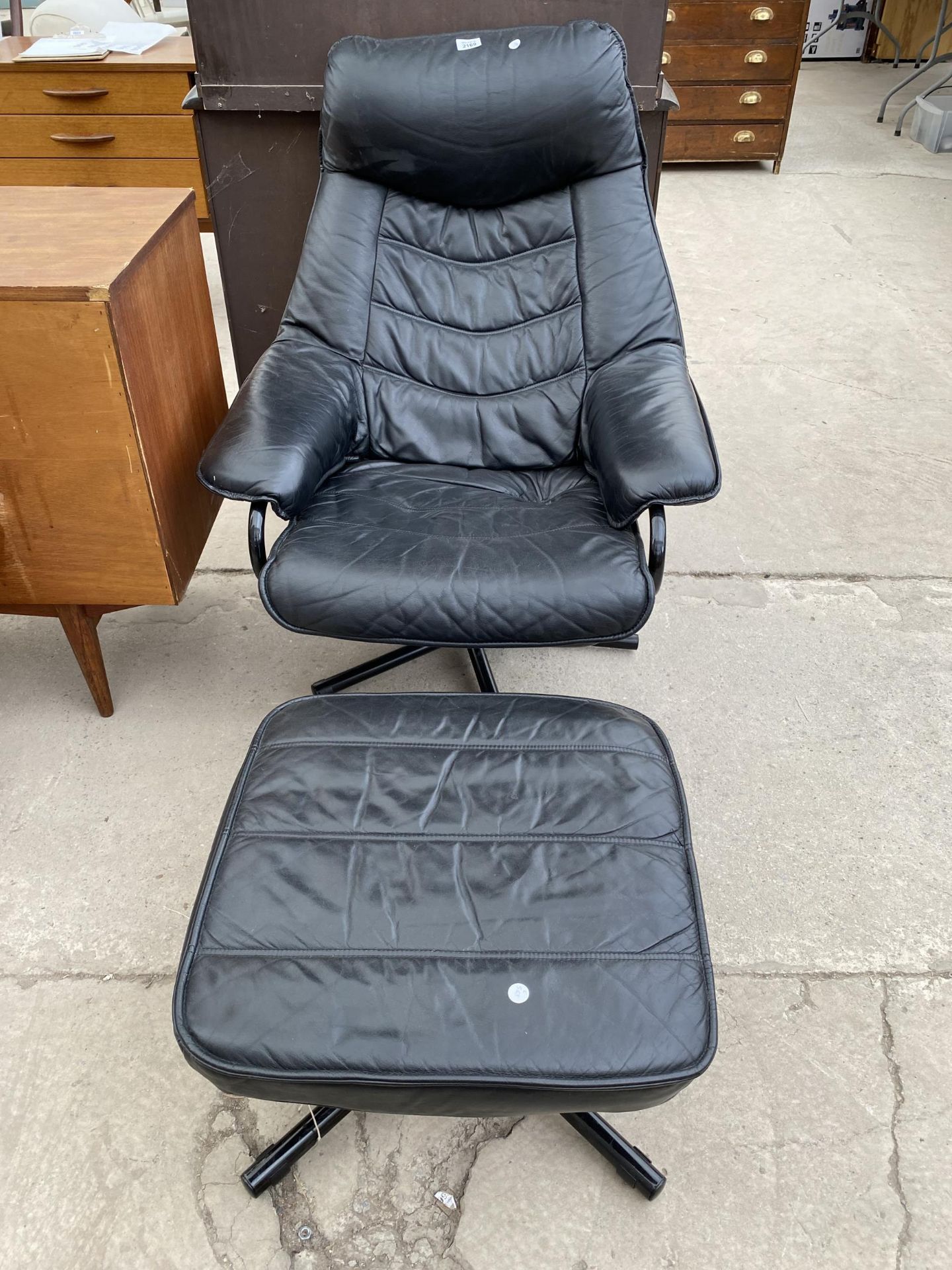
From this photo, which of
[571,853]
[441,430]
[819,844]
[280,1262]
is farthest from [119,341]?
[819,844]

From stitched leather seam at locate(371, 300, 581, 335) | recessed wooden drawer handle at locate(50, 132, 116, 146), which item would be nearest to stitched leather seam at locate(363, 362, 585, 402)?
stitched leather seam at locate(371, 300, 581, 335)

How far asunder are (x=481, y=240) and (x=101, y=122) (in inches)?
63.6

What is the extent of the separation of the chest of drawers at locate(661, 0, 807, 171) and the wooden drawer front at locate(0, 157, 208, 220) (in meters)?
2.28

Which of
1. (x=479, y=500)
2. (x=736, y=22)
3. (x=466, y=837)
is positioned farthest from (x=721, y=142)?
(x=466, y=837)

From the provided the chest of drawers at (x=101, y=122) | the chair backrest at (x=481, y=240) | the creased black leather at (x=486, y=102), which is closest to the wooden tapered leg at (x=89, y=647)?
the chair backrest at (x=481, y=240)

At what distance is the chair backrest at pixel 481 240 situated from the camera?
1.68 meters

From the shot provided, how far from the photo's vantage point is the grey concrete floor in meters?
1.12

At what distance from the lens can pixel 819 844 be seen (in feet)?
5.06

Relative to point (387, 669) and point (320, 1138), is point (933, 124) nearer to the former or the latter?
point (387, 669)

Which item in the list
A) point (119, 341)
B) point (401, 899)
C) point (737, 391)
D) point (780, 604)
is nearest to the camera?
point (401, 899)

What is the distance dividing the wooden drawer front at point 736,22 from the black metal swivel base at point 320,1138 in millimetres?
4226

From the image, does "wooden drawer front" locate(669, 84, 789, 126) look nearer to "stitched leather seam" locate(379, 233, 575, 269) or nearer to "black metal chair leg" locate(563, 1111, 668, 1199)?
"stitched leather seam" locate(379, 233, 575, 269)

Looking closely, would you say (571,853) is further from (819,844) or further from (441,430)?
Result: (441,430)

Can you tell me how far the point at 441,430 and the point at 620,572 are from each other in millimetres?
595
